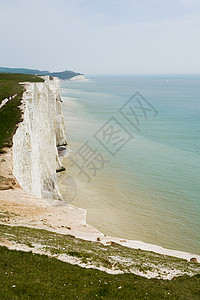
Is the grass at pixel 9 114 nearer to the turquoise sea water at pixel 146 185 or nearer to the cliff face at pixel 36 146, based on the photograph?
the cliff face at pixel 36 146

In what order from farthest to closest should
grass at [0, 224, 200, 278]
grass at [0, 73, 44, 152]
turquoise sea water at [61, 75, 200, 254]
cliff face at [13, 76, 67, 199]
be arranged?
turquoise sea water at [61, 75, 200, 254] < grass at [0, 73, 44, 152] < cliff face at [13, 76, 67, 199] < grass at [0, 224, 200, 278]

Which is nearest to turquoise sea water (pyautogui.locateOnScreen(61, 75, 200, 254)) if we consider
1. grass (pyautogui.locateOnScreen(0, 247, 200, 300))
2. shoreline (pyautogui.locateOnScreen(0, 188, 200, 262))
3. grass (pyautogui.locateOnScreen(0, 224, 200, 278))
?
shoreline (pyautogui.locateOnScreen(0, 188, 200, 262))

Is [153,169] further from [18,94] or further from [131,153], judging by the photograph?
[18,94]

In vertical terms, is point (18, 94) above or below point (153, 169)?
above

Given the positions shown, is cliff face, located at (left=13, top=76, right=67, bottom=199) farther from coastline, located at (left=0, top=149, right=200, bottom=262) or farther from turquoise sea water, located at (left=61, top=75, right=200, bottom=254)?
turquoise sea water, located at (left=61, top=75, right=200, bottom=254)

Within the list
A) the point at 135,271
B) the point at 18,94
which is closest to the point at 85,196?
the point at 18,94

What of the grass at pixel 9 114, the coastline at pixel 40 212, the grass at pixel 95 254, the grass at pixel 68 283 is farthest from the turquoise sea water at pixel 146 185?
the grass at pixel 68 283
